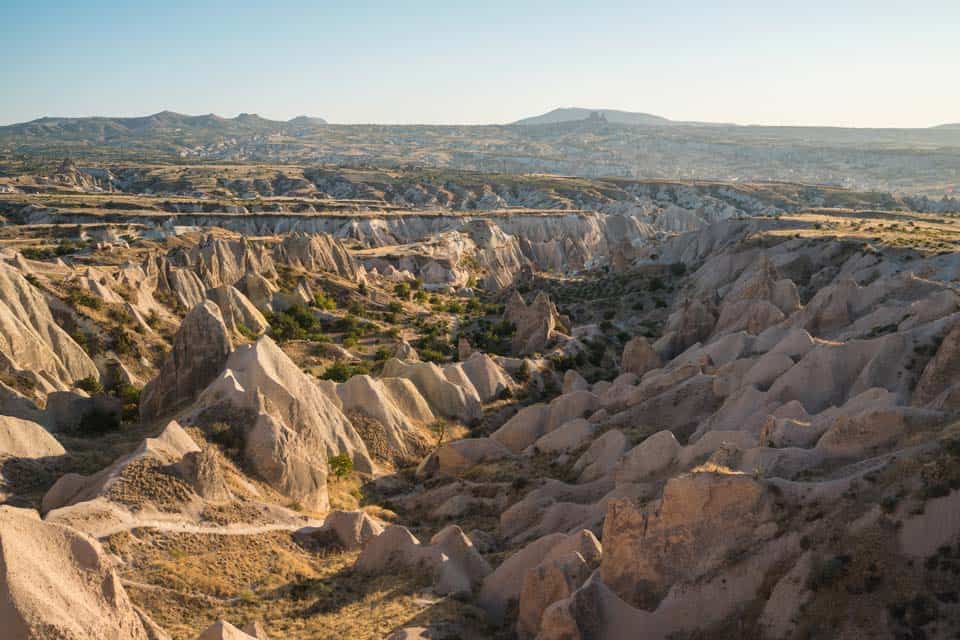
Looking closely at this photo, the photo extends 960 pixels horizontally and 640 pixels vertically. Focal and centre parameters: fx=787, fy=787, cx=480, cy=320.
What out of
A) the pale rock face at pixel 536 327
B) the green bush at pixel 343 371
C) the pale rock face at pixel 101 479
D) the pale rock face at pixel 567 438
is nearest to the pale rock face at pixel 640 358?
the pale rock face at pixel 536 327

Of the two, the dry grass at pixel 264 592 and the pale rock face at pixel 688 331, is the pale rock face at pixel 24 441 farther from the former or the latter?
the pale rock face at pixel 688 331

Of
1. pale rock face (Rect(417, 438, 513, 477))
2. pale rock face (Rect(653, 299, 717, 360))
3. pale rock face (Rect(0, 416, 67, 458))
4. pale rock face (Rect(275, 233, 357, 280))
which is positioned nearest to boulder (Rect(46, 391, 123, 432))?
pale rock face (Rect(0, 416, 67, 458))

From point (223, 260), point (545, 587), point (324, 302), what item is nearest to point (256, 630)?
point (545, 587)

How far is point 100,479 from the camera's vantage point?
21.9m

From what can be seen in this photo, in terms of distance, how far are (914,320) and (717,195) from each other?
13306 cm

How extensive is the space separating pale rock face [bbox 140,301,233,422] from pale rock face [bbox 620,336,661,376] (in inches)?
988

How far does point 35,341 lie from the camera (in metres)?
37.5

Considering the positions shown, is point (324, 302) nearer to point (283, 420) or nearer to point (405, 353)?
point (405, 353)

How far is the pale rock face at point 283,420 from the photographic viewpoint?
1046 inches

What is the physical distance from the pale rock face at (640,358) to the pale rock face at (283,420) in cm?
2046

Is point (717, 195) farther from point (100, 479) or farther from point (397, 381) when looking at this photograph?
point (100, 479)

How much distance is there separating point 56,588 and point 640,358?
128ft

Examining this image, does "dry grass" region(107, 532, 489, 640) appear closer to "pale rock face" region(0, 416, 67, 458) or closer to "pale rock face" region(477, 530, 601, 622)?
"pale rock face" region(477, 530, 601, 622)

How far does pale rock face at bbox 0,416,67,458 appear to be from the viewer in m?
24.4
